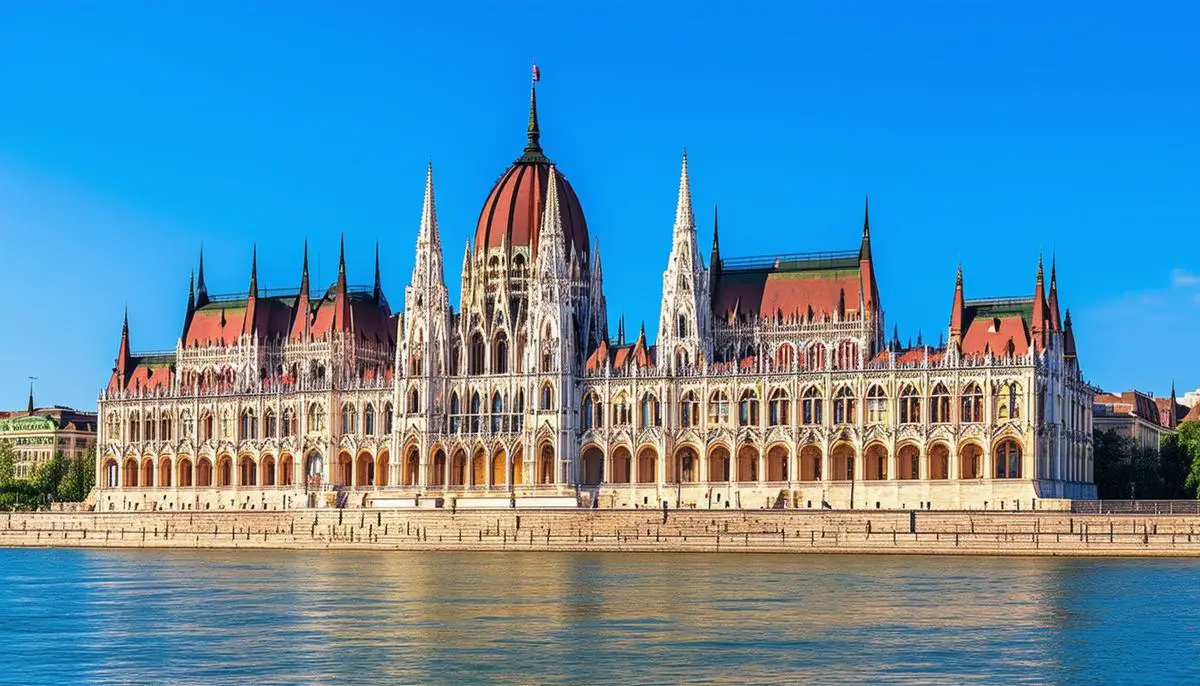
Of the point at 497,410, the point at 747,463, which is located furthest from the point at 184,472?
the point at 747,463

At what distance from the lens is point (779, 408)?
137m

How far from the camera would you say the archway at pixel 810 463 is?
136 metres

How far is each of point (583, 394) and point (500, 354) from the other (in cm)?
795

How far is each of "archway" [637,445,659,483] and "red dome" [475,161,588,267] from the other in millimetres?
16257

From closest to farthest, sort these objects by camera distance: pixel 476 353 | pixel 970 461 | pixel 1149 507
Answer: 1. pixel 1149 507
2. pixel 970 461
3. pixel 476 353

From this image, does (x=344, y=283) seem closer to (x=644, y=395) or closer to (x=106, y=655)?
(x=644, y=395)

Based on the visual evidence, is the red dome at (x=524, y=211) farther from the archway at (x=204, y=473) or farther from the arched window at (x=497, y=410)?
the archway at (x=204, y=473)

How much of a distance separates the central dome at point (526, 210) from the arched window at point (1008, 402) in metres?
34.6

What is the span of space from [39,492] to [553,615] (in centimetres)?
11465

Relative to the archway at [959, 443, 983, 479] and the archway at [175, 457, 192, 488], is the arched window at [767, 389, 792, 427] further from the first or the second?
the archway at [175, 457, 192, 488]

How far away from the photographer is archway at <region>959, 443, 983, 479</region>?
13012cm

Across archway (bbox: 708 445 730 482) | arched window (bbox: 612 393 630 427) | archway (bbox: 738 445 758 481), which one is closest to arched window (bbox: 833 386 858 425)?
archway (bbox: 738 445 758 481)

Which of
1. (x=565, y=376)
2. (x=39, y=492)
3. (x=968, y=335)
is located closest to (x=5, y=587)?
(x=565, y=376)

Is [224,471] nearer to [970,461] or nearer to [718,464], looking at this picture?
[718,464]
